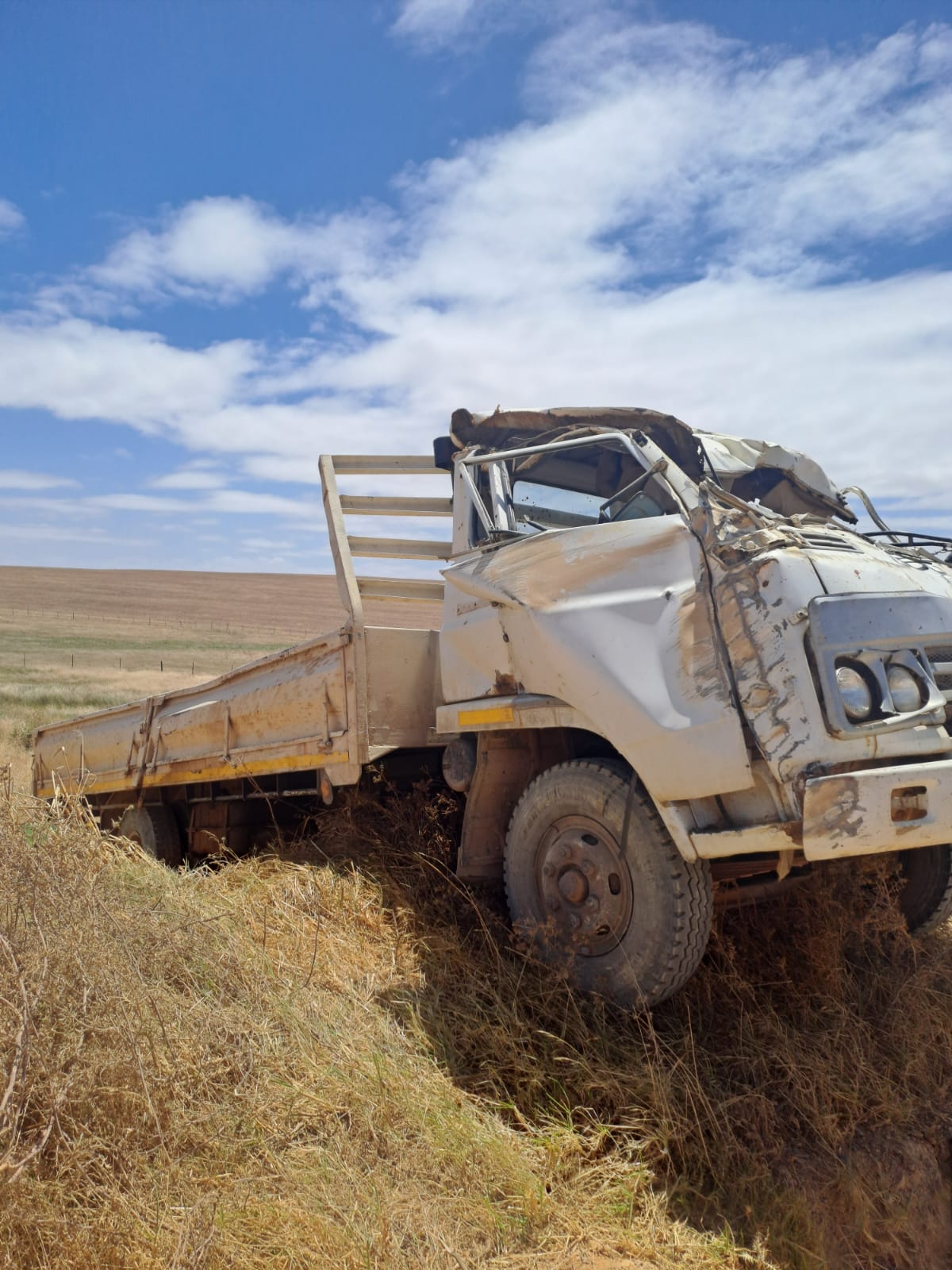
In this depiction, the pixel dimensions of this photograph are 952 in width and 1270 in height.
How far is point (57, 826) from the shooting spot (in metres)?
4.34

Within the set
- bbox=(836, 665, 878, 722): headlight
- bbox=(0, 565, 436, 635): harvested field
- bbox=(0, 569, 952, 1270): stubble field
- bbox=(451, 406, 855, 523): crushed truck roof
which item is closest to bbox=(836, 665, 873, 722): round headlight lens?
bbox=(836, 665, 878, 722): headlight

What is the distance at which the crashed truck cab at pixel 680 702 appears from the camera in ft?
10.5

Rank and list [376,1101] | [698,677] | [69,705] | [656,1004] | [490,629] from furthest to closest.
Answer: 1. [69,705]
2. [490,629]
3. [656,1004]
4. [698,677]
5. [376,1101]

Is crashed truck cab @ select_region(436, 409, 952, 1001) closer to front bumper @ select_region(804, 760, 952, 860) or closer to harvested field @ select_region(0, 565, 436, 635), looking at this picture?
front bumper @ select_region(804, 760, 952, 860)

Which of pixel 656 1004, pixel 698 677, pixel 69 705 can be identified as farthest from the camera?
pixel 69 705

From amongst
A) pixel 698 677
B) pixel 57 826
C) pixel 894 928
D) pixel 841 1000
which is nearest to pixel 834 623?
pixel 698 677

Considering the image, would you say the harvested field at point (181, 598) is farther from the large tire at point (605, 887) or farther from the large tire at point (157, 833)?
the large tire at point (605, 887)

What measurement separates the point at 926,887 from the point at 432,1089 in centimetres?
247

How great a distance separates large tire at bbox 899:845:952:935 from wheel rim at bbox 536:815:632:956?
1452mm

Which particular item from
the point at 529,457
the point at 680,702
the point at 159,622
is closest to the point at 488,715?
the point at 680,702

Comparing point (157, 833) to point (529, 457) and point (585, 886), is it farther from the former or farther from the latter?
point (585, 886)

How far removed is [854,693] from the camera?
10.6 ft

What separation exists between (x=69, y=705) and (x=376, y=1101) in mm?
19026

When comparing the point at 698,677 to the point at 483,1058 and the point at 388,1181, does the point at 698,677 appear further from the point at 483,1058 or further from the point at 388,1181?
the point at 388,1181
